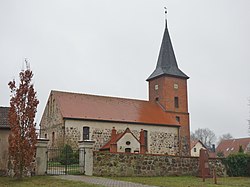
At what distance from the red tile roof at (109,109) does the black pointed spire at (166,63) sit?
4516 mm

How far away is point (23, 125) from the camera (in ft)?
51.3

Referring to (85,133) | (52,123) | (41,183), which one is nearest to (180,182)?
(41,183)

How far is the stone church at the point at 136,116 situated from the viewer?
3219cm

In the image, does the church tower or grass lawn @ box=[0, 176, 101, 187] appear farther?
the church tower

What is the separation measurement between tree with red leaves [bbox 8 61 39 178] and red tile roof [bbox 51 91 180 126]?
15976mm

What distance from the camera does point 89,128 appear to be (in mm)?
32938

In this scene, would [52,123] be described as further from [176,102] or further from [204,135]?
[204,135]

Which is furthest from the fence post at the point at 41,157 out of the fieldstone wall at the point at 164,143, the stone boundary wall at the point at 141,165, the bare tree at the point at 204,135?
the bare tree at the point at 204,135

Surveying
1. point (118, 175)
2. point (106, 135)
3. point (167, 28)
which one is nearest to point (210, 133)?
point (167, 28)

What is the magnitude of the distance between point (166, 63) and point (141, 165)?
26.0 metres

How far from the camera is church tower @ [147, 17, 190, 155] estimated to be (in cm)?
4041

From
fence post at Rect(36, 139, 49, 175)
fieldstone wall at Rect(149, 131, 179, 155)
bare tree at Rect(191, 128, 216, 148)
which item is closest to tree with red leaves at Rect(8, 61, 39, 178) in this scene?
fence post at Rect(36, 139, 49, 175)

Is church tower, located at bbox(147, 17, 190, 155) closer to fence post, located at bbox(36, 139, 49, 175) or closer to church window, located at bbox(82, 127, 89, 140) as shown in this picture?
church window, located at bbox(82, 127, 89, 140)

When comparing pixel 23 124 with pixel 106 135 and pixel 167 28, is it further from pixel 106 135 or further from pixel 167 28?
pixel 167 28
